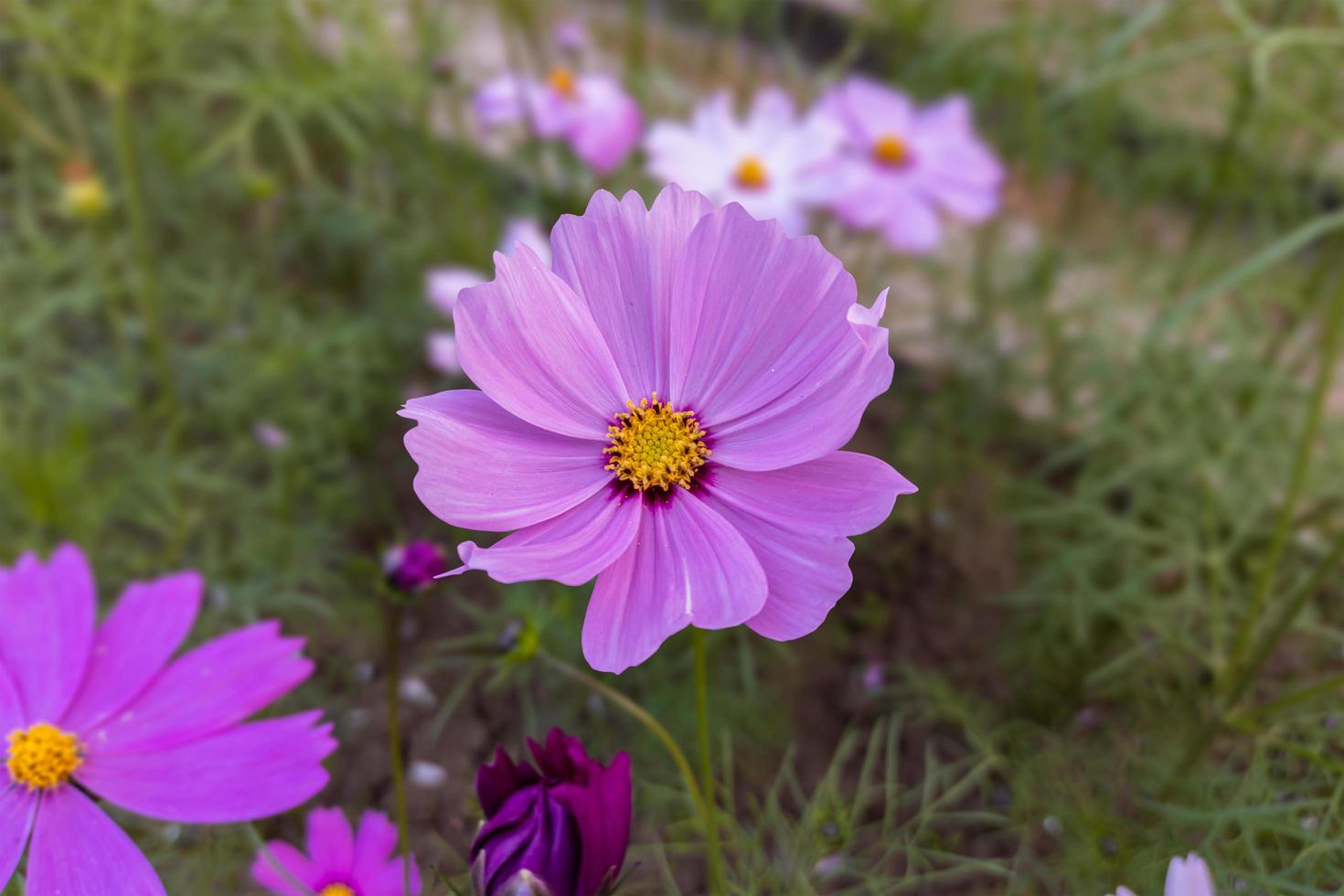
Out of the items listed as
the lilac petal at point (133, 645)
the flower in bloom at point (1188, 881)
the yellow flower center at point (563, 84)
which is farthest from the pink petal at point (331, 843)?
the yellow flower center at point (563, 84)

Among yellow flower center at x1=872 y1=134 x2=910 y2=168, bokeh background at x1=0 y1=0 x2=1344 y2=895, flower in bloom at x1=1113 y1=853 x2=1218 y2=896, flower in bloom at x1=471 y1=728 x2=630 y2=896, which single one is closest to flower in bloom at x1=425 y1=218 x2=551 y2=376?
bokeh background at x1=0 y1=0 x2=1344 y2=895

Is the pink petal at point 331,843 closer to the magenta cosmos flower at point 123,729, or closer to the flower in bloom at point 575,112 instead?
the magenta cosmos flower at point 123,729

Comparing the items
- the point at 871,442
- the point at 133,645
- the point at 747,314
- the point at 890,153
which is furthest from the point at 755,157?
the point at 133,645

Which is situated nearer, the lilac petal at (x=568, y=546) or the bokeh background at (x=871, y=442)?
the lilac petal at (x=568, y=546)

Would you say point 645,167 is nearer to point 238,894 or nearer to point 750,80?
point 750,80

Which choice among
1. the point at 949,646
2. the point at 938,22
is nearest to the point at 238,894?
the point at 949,646

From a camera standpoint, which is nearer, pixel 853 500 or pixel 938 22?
pixel 853 500

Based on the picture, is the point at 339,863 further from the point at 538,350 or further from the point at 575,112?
the point at 575,112
